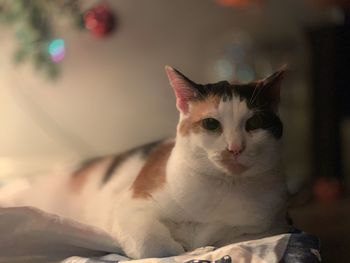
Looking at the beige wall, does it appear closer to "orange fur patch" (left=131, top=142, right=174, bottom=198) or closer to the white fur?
"orange fur patch" (left=131, top=142, right=174, bottom=198)

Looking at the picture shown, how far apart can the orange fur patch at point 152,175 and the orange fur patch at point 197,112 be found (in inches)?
3.8

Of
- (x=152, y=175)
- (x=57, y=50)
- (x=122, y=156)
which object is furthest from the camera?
(x=57, y=50)

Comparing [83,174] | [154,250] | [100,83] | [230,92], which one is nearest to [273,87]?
[230,92]

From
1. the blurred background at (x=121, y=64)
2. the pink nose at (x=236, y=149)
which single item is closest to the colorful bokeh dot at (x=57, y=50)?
the blurred background at (x=121, y=64)

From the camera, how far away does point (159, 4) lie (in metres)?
1.34

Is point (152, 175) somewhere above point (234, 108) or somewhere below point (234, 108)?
below

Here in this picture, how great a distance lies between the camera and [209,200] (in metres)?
0.89

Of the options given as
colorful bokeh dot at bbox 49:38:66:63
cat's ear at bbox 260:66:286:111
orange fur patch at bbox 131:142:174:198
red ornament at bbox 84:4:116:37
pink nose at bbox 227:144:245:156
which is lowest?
orange fur patch at bbox 131:142:174:198

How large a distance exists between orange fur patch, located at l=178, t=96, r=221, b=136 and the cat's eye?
58mm

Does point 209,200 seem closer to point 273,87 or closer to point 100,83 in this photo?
point 273,87

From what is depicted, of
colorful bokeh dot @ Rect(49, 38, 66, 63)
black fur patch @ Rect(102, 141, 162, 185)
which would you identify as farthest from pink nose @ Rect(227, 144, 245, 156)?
colorful bokeh dot @ Rect(49, 38, 66, 63)

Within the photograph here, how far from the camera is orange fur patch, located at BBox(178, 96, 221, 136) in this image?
2.82ft

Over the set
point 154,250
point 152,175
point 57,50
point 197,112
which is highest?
point 57,50

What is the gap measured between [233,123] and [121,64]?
617 mm
